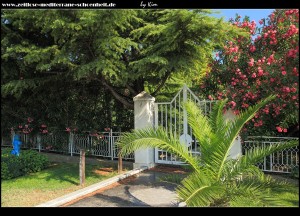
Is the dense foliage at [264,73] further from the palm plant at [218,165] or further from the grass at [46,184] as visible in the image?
the grass at [46,184]

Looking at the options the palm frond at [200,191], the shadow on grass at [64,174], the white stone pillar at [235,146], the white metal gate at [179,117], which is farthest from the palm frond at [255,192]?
the shadow on grass at [64,174]

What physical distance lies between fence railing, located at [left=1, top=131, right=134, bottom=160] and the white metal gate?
52.0 inches

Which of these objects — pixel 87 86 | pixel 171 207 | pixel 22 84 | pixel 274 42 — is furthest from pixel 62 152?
pixel 274 42

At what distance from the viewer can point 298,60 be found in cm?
534

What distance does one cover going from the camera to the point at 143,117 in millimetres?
8586

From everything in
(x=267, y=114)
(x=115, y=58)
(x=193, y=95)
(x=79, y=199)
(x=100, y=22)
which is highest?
(x=100, y=22)

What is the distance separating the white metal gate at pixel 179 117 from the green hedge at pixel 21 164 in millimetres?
3393

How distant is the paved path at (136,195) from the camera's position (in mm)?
5742

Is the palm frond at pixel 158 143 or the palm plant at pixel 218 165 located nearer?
the palm plant at pixel 218 165

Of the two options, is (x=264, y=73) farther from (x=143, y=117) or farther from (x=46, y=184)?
(x=46, y=184)

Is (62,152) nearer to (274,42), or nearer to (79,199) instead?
(79,199)

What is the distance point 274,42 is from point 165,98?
484 centimetres

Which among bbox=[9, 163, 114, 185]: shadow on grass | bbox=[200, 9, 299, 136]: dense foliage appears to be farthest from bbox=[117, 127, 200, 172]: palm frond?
bbox=[9, 163, 114, 185]: shadow on grass

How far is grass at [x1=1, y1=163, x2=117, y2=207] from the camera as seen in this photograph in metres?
6.08
